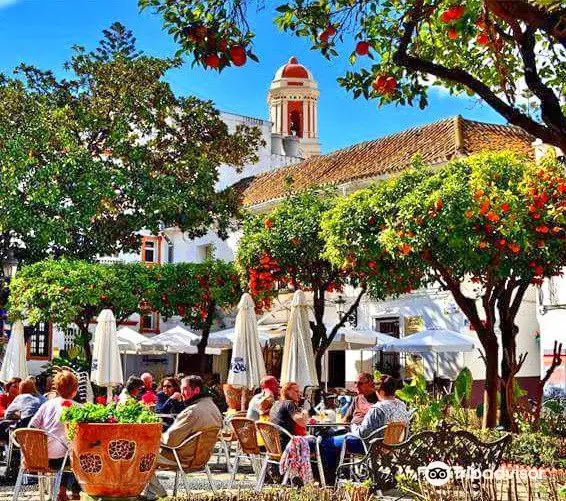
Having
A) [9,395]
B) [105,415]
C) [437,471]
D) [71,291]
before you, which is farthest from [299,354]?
[71,291]

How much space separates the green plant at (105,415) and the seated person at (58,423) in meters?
0.97

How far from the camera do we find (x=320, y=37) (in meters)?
7.36

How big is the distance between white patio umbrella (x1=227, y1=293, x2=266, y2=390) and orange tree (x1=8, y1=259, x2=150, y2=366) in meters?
7.50

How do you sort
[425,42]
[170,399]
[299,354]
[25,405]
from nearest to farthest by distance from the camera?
[425,42], [25,405], [170,399], [299,354]

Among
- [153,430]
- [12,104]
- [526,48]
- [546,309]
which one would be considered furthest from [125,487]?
[12,104]

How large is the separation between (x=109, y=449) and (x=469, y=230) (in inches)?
257

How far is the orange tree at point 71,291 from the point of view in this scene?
2489 centimetres

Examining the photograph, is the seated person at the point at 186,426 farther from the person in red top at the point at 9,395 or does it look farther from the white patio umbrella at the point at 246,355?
the white patio umbrella at the point at 246,355

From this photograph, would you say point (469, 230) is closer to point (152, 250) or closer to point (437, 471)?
point (437, 471)

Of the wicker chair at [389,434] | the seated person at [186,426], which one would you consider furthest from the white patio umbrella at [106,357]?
the wicker chair at [389,434]

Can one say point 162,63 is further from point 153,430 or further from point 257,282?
point 153,430

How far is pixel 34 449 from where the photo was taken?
10.4m

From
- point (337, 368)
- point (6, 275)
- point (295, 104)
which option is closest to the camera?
Result: point (6, 275)

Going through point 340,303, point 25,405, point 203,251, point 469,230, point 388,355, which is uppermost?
point 203,251
